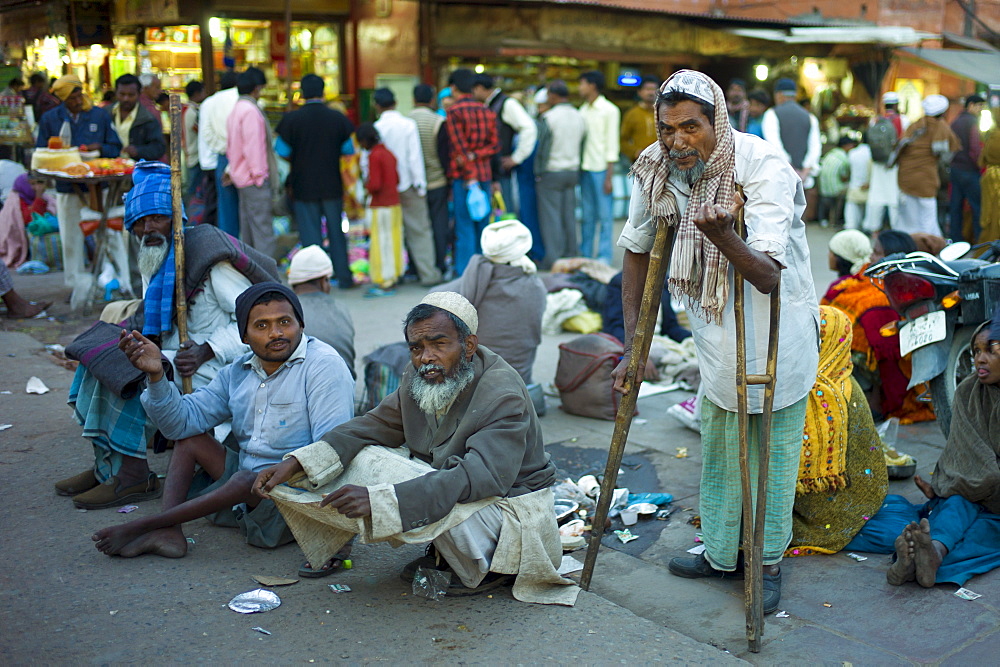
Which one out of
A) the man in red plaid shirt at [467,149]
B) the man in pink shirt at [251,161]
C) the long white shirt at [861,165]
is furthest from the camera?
the long white shirt at [861,165]

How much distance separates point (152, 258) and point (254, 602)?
190cm

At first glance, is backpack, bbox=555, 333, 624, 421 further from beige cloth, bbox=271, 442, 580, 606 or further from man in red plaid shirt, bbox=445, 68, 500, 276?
man in red plaid shirt, bbox=445, 68, 500, 276

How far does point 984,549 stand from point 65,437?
456 cm

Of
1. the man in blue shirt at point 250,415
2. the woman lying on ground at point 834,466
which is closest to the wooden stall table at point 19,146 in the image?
the man in blue shirt at point 250,415

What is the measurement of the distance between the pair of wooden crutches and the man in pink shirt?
633 cm

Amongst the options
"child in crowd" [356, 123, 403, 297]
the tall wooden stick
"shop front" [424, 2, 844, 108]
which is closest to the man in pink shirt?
"child in crowd" [356, 123, 403, 297]

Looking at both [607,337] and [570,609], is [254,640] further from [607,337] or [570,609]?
[607,337]

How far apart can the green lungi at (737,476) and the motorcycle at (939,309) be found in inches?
71.0

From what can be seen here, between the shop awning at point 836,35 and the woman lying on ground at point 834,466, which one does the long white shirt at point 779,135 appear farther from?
the woman lying on ground at point 834,466

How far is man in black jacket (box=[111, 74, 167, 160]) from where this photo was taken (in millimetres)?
9195

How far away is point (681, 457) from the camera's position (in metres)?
5.27

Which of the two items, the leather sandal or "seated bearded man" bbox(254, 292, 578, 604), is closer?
"seated bearded man" bbox(254, 292, 578, 604)

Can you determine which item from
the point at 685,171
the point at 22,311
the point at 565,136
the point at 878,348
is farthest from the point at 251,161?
the point at 685,171

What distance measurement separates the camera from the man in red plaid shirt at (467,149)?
9500mm
